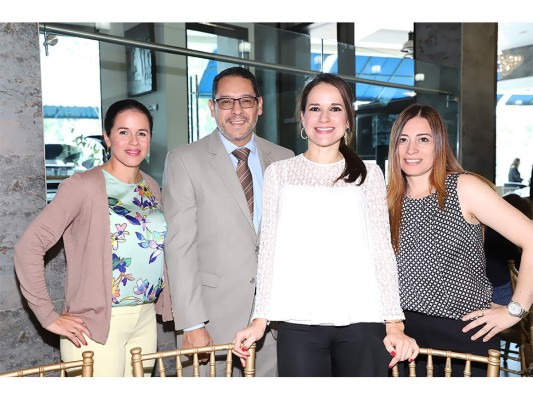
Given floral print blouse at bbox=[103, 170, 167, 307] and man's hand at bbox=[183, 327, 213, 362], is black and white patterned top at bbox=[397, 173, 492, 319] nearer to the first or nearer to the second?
man's hand at bbox=[183, 327, 213, 362]

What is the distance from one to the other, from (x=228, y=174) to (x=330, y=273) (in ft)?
2.41

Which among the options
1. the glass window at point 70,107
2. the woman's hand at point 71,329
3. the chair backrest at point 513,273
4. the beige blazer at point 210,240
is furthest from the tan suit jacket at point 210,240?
the chair backrest at point 513,273

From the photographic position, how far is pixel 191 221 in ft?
6.91

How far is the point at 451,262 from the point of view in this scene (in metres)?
1.90

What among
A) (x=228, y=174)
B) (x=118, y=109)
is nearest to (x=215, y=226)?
(x=228, y=174)

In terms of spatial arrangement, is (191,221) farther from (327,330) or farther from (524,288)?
(524,288)

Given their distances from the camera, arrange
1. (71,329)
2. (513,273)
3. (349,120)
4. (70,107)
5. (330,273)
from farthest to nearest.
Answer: (513,273)
(70,107)
(71,329)
(349,120)
(330,273)

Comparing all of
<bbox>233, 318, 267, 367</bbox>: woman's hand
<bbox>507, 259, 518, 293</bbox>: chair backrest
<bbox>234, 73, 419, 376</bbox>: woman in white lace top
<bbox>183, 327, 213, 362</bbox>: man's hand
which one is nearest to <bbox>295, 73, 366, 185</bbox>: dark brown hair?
<bbox>234, 73, 419, 376</bbox>: woman in white lace top

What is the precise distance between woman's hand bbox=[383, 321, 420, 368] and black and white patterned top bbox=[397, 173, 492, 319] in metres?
0.28

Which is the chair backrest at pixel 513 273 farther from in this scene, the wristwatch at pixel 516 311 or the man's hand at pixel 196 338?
the man's hand at pixel 196 338

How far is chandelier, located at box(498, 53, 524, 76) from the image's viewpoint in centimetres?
661

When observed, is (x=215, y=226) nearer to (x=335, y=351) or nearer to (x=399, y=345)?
(x=335, y=351)

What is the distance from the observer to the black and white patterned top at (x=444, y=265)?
6.22 feet

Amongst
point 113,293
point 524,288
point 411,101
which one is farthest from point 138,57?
point 411,101
